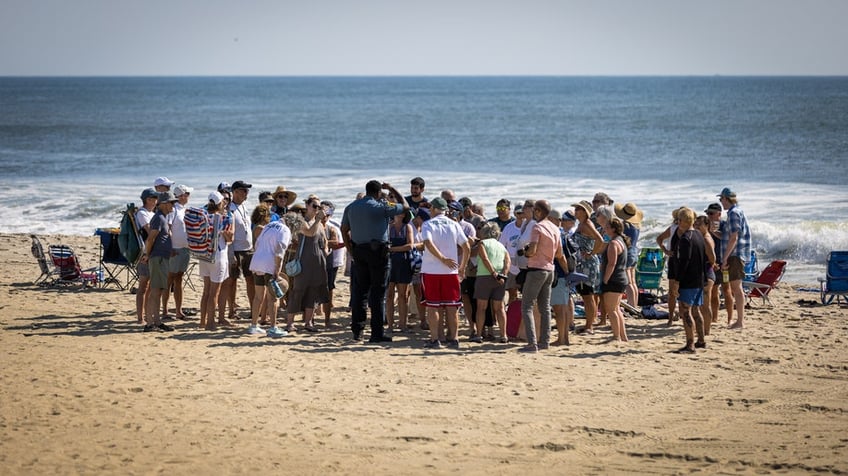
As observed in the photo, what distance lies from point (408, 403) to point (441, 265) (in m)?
2.06

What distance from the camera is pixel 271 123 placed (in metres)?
70.3

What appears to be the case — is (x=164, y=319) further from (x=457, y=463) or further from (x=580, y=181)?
(x=580, y=181)

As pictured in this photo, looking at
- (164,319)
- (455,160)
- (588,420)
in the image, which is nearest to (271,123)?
(455,160)

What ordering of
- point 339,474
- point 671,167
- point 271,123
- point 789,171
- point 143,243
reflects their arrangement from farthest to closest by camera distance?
point 271,123 → point 671,167 → point 789,171 → point 143,243 → point 339,474

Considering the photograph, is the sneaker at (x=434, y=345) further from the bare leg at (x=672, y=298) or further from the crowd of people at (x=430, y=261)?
the bare leg at (x=672, y=298)

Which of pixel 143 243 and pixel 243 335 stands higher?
pixel 143 243

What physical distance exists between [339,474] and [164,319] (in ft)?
17.4

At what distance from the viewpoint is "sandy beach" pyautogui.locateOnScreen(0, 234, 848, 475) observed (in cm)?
636

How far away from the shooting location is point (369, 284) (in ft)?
32.1

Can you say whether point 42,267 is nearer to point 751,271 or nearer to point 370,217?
point 370,217

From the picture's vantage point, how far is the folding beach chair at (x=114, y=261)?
12.2 m

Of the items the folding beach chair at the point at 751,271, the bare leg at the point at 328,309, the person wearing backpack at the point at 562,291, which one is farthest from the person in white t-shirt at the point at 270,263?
the folding beach chair at the point at 751,271

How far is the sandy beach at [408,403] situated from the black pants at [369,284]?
0.26 meters

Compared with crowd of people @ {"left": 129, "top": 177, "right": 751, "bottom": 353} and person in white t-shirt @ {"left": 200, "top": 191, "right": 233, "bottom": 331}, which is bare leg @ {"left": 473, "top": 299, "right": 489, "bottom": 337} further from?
person in white t-shirt @ {"left": 200, "top": 191, "right": 233, "bottom": 331}
